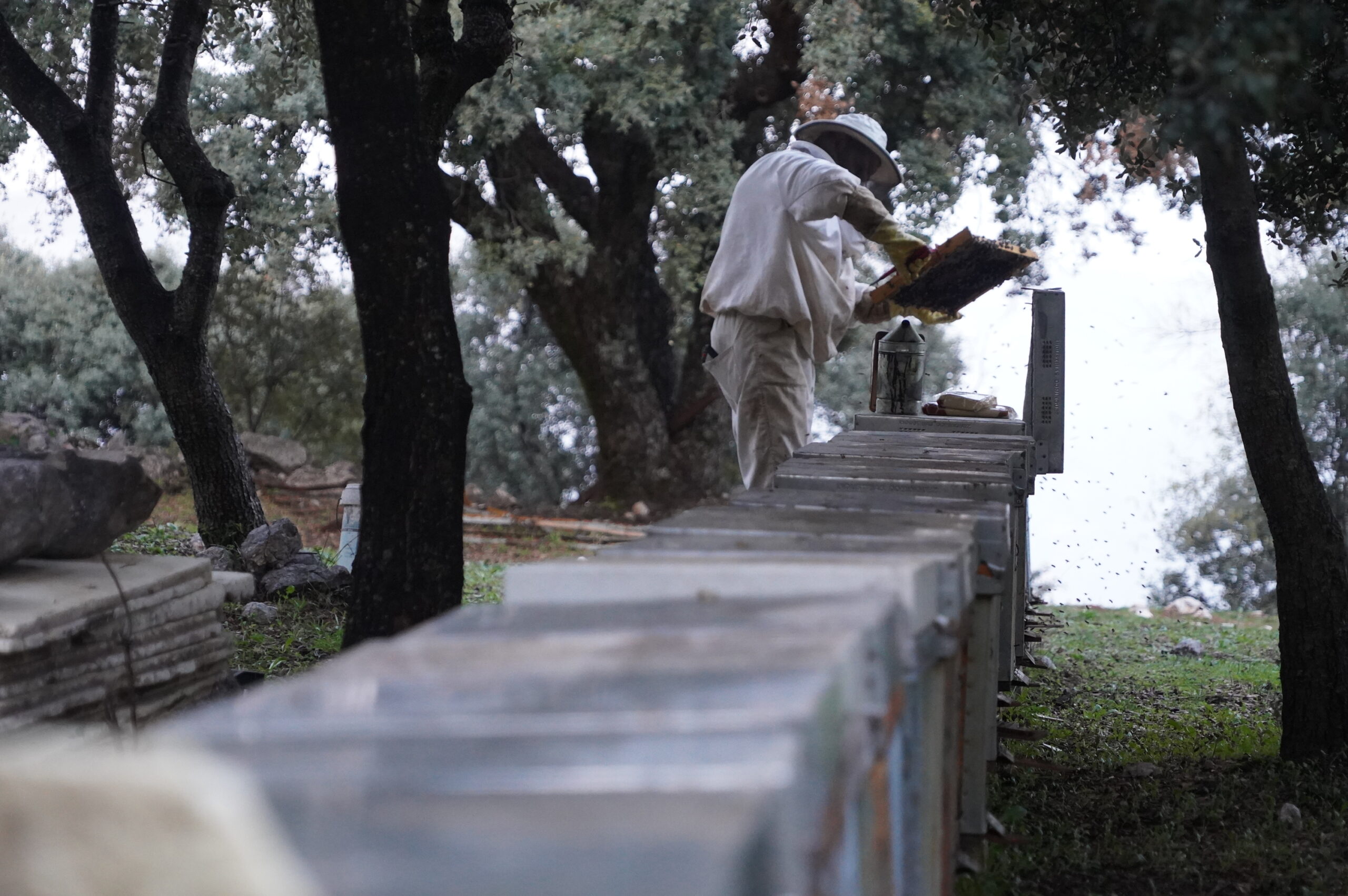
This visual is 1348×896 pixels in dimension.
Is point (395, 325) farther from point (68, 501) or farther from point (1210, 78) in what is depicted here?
point (1210, 78)

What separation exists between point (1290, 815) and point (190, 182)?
604cm

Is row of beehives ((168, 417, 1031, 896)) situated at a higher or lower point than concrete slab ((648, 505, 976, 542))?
lower

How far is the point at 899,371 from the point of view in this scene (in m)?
6.00

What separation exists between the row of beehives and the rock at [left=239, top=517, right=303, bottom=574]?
564cm

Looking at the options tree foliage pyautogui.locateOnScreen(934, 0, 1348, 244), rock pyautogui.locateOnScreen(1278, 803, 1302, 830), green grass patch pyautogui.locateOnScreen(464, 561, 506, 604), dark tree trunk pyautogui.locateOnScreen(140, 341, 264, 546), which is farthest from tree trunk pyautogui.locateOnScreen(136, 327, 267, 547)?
rock pyautogui.locateOnScreen(1278, 803, 1302, 830)

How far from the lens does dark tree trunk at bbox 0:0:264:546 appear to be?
6887 millimetres

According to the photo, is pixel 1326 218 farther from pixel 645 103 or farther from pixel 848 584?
pixel 645 103

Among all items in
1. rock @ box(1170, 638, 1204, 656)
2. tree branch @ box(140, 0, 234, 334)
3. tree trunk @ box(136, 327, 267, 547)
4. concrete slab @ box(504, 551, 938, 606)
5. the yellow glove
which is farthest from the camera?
rock @ box(1170, 638, 1204, 656)

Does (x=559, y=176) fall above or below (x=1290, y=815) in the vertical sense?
above

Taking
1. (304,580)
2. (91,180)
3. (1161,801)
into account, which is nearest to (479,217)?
(91,180)

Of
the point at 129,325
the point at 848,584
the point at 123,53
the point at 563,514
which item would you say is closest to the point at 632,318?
the point at 563,514

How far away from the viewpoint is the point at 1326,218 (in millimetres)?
5289

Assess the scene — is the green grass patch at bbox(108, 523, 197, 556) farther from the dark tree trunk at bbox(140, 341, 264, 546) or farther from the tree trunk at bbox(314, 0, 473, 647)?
the tree trunk at bbox(314, 0, 473, 647)

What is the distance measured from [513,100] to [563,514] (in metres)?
4.91
